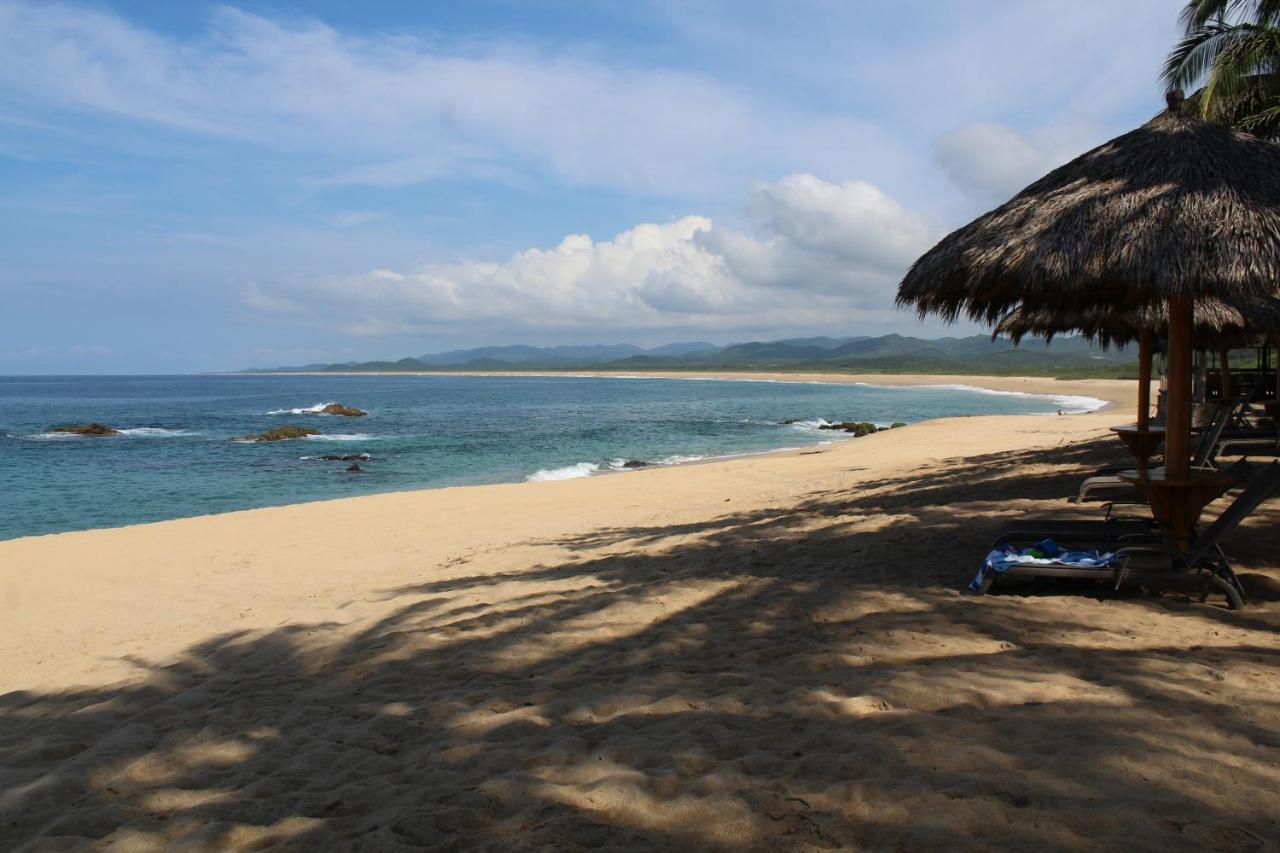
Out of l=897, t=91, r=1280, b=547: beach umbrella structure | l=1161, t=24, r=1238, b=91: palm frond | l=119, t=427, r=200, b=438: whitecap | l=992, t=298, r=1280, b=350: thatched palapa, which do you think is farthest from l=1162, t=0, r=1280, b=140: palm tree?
l=119, t=427, r=200, b=438: whitecap

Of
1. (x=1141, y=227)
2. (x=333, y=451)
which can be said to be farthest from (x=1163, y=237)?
(x=333, y=451)

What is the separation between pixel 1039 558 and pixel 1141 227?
2034 mm

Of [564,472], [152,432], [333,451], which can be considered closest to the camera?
[564,472]

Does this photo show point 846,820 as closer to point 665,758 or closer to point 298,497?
point 665,758

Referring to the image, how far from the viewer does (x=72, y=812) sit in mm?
2912

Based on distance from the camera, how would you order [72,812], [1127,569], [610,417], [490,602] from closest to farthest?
[72,812], [1127,569], [490,602], [610,417]

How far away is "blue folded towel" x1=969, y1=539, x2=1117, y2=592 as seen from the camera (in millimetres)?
4820

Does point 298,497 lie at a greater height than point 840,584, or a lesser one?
lesser

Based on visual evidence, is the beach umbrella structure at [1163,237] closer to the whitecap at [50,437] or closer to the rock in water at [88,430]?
the whitecap at [50,437]

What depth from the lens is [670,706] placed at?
3508 millimetres

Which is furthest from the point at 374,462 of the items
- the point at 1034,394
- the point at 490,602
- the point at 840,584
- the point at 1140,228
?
the point at 1034,394

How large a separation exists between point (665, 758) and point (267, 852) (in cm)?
132

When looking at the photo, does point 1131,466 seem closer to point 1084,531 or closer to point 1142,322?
point 1142,322

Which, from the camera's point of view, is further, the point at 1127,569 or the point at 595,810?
the point at 1127,569
